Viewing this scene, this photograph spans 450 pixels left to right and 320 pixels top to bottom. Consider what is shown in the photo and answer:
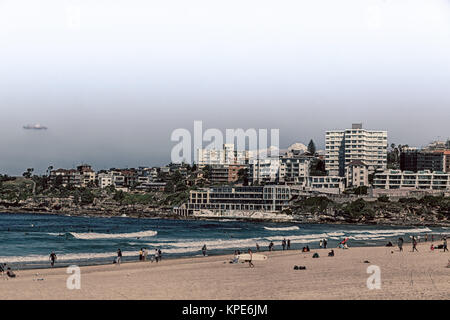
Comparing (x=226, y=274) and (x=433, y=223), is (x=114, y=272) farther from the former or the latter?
(x=433, y=223)

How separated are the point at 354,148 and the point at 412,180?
24906 millimetres

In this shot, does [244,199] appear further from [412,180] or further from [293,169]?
[412,180]

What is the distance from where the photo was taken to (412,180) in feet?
500

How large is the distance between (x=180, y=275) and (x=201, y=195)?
126 meters

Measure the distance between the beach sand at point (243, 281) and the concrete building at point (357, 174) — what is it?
4721 inches

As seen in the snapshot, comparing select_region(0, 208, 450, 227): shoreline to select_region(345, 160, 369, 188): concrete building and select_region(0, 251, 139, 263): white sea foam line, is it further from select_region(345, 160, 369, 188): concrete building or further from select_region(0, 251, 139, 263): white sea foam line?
select_region(0, 251, 139, 263): white sea foam line

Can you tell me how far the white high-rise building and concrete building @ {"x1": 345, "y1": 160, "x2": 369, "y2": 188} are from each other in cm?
853

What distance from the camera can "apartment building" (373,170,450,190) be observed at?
151 meters

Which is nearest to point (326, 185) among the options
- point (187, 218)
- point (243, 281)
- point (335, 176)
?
point (335, 176)

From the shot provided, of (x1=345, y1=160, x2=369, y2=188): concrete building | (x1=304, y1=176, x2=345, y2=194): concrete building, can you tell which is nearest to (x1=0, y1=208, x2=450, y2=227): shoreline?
(x1=304, y1=176, x2=345, y2=194): concrete building

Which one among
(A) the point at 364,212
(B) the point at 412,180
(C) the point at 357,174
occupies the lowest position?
(A) the point at 364,212

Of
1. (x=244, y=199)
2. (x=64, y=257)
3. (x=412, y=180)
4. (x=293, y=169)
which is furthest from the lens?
(x=293, y=169)

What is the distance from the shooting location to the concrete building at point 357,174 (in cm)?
16188
